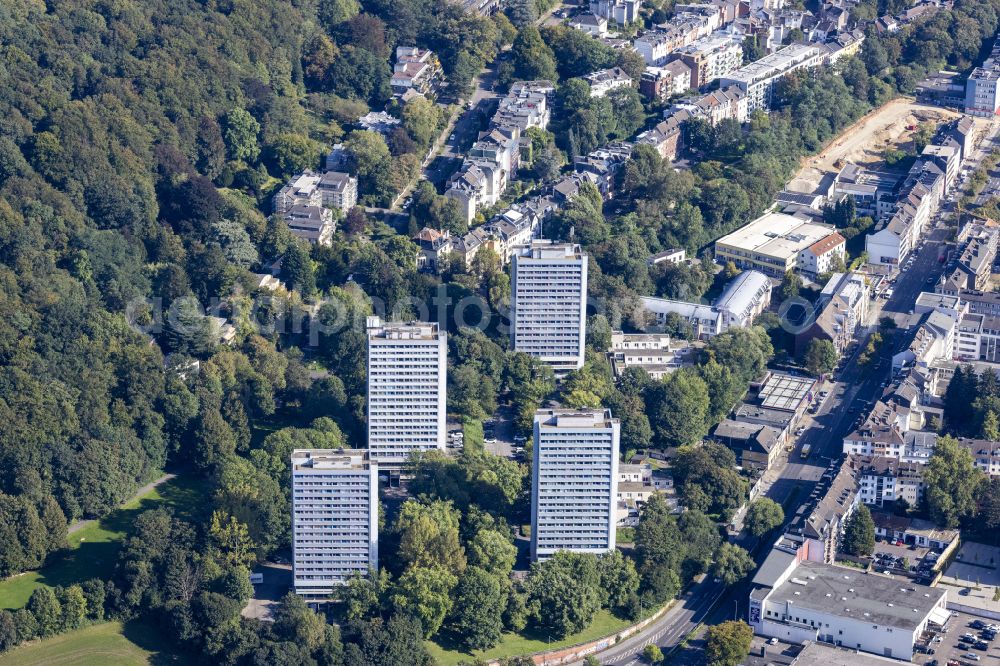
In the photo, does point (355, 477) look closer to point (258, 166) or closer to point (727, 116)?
point (258, 166)

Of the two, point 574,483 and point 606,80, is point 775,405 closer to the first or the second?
point 574,483

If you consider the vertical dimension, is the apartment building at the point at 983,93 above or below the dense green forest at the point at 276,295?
above

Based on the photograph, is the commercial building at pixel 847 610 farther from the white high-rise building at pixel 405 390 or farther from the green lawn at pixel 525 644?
the white high-rise building at pixel 405 390

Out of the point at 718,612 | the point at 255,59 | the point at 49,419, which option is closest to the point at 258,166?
the point at 255,59

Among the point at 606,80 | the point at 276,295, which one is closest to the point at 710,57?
the point at 606,80

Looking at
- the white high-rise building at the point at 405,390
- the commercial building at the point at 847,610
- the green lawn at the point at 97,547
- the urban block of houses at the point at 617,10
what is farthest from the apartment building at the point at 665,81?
the commercial building at the point at 847,610
